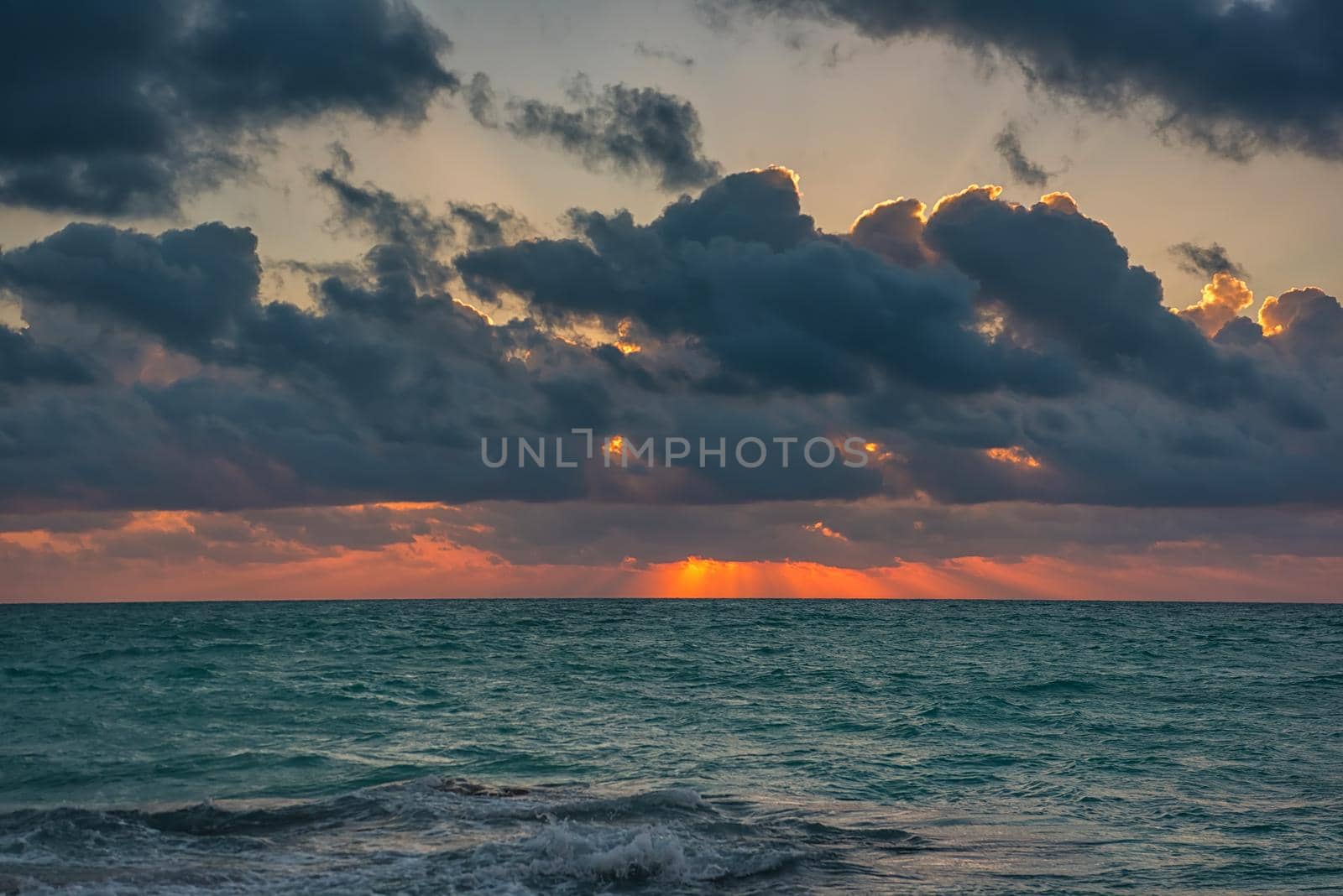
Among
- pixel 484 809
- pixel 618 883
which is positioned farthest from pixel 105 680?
pixel 618 883

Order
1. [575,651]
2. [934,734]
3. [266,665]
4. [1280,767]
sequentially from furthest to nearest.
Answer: [575,651] < [266,665] < [934,734] < [1280,767]

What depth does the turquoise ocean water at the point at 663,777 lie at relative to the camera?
55.6ft

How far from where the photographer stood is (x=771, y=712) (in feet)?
122

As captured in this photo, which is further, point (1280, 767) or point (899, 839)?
point (1280, 767)

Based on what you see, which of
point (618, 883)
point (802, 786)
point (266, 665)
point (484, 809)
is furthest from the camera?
point (266, 665)

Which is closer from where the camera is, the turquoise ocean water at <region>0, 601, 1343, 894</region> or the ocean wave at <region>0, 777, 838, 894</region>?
the ocean wave at <region>0, 777, 838, 894</region>

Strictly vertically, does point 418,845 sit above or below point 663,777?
above

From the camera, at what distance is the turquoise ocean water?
17.0 meters

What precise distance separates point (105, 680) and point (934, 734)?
34.9 metres

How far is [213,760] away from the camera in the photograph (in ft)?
90.6

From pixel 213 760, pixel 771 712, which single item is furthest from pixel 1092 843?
pixel 213 760

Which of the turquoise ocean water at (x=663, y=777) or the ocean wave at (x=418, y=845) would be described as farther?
the turquoise ocean water at (x=663, y=777)

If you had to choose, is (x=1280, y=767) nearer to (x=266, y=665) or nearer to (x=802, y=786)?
(x=802, y=786)

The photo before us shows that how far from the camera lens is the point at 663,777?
1000 inches
